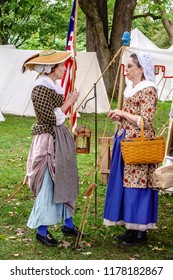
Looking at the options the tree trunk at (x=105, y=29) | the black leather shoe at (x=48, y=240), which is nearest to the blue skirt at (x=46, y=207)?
the black leather shoe at (x=48, y=240)

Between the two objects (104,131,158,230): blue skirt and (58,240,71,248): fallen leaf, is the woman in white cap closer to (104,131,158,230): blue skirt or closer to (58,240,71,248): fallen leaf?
(104,131,158,230): blue skirt

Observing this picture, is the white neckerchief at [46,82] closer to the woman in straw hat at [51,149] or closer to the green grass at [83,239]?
the woman in straw hat at [51,149]

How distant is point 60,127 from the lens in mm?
4520

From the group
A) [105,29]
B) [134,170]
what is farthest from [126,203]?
[105,29]

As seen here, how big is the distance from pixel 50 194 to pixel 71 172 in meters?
0.25

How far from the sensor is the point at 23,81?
557 inches

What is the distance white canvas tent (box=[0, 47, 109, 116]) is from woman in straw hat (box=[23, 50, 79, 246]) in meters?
9.39

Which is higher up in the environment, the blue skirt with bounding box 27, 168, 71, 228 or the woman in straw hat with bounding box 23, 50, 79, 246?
the woman in straw hat with bounding box 23, 50, 79, 246

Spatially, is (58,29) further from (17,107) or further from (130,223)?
(130,223)

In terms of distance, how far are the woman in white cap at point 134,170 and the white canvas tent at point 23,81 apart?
30.6ft

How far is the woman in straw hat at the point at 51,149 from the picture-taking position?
442cm

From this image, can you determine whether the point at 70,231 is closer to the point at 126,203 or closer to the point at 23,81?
the point at 126,203

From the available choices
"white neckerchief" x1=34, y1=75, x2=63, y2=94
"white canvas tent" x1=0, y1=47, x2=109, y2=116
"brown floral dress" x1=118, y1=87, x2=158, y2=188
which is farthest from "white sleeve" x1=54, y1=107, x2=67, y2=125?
"white canvas tent" x1=0, y1=47, x2=109, y2=116

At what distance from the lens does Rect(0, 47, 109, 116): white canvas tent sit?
46.2 ft
